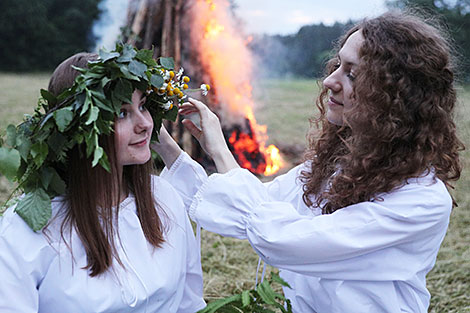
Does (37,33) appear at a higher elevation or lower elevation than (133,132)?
lower

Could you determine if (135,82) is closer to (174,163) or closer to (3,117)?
(174,163)

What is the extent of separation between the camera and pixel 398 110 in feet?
6.23

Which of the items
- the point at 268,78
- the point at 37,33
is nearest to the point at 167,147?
the point at 268,78

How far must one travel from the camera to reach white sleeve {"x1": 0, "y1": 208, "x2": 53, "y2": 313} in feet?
5.02

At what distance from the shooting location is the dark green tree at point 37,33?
19156 millimetres

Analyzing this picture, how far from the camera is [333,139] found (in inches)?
93.8

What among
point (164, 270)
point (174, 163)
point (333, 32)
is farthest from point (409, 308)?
point (333, 32)

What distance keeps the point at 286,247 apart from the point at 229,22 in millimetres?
4844

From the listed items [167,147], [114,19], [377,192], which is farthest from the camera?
[114,19]

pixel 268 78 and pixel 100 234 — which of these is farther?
pixel 268 78

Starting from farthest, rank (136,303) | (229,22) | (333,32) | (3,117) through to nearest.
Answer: (3,117) < (333,32) < (229,22) < (136,303)

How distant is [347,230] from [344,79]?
64 centimetres

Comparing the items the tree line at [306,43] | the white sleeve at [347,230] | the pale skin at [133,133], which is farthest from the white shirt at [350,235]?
the tree line at [306,43]

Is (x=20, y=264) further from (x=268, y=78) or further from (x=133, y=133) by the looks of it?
(x=268, y=78)
